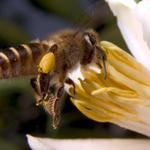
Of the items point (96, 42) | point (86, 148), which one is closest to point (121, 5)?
point (96, 42)

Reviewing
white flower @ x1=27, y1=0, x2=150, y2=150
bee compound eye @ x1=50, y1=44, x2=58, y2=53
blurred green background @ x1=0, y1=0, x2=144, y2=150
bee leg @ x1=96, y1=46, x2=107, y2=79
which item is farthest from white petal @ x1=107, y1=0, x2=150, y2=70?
blurred green background @ x1=0, y1=0, x2=144, y2=150

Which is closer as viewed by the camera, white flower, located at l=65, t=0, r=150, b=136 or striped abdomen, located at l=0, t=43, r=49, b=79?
striped abdomen, located at l=0, t=43, r=49, b=79

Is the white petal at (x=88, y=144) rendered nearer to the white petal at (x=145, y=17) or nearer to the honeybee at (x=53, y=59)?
the honeybee at (x=53, y=59)

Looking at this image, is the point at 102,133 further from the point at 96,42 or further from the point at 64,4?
the point at 96,42

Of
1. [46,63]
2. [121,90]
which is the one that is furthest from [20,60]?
[121,90]

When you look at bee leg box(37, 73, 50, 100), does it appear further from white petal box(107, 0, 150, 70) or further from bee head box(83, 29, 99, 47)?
white petal box(107, 0, 150, 70)

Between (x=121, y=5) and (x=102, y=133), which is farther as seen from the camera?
(x=102, y=133)

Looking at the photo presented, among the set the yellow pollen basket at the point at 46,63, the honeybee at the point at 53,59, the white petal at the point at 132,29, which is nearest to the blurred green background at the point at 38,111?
the white petal at the point at 132,29
